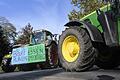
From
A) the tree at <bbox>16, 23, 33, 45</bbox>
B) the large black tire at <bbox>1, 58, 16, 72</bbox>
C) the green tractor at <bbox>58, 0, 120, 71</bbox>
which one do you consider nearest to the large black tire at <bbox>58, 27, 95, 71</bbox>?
the green tractor at <bbox>58, 0, 120, 71</bbox>

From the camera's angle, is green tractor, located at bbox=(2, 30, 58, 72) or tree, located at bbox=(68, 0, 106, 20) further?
tree, located at bbox=(68, 0, 106, 20)

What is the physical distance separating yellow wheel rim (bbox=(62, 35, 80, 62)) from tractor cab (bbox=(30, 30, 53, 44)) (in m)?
10.5

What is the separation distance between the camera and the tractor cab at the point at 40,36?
2058 cm

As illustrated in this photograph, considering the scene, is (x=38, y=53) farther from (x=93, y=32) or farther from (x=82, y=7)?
(x=82, y=7)

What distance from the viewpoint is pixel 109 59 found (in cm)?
1040

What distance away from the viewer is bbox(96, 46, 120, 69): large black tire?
1007 centimetres

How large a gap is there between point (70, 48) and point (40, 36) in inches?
439

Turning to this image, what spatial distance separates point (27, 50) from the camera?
18.9 meters

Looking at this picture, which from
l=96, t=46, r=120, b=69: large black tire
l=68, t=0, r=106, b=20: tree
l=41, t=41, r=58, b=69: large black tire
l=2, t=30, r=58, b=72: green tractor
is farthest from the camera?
l=68, t=0, r=106, b=20: tree

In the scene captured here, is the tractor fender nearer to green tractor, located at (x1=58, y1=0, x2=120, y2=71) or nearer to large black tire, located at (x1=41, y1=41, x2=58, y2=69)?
green tractor, located at (x1=58, y1=0, x2=120, y2=71)

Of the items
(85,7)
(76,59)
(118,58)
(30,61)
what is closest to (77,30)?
(76,59)

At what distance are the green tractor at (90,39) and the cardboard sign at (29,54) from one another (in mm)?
8108

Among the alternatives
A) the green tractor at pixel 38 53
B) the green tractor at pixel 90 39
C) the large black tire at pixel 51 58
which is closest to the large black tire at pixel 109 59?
the green tractor at pixel 90 39

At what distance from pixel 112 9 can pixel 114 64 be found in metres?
2.15
